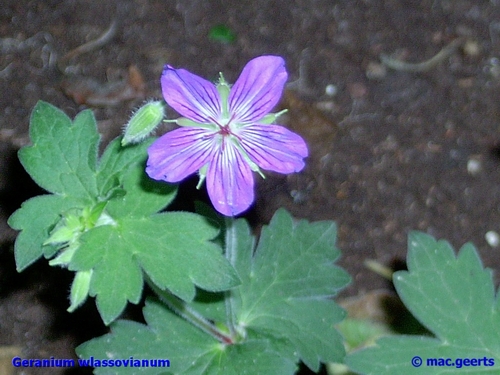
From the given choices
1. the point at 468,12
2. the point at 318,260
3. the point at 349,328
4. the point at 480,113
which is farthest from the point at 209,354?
the point at 468,12

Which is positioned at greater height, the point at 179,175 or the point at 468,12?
the point at 468,12

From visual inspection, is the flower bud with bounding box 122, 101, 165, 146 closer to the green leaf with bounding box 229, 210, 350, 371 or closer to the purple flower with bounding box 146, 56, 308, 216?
the purple flower with bounding box 146, 56, 308, 216

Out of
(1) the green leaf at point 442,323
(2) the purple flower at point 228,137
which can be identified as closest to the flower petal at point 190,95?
(2) the purple flower at point 228,137

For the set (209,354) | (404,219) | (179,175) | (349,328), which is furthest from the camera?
(404,219)

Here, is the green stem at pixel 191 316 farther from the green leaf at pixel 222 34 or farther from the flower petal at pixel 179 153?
the green leaf at pixel 222 34

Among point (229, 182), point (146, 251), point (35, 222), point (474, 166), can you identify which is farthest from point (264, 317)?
point (474, 166)

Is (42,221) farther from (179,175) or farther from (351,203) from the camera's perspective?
(351,203)
